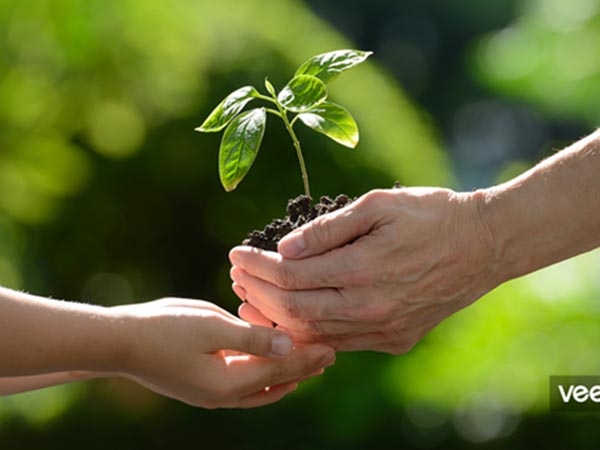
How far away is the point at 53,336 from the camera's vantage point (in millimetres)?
Answer: 2287

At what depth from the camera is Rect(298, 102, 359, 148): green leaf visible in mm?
2420

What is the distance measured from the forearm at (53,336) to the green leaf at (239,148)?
0.41 meters

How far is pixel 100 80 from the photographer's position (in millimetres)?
5445

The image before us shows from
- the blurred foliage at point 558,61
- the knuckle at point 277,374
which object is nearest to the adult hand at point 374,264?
the knuckle at point 277,374

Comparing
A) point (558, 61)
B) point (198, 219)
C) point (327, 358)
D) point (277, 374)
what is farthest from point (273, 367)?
point (558, 61)

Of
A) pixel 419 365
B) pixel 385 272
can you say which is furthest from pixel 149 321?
pixel 419 365

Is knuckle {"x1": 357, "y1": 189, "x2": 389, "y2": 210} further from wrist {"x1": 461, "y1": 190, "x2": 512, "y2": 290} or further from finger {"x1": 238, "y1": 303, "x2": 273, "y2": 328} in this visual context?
finger {"x1": 238, "y1": 303, "x2": 273, "y2": 328}

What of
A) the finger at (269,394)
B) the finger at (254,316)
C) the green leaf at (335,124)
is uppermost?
the green leaf at (335,124)

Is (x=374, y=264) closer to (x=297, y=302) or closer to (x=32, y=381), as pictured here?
(x=297, y=302)

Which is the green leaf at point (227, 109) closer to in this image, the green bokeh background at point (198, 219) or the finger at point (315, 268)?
the finger at point (315, 268)

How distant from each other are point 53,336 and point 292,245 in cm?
57

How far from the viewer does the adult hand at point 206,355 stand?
239 cm

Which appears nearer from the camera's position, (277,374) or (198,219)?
(277,374)

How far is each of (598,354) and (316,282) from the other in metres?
2.48
